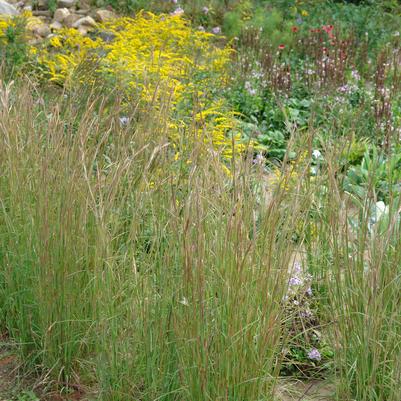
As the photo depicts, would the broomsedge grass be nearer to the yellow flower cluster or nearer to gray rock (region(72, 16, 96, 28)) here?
the yellow flower cluster

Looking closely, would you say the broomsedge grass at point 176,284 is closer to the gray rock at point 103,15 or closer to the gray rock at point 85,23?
the gray rock at point 85,23

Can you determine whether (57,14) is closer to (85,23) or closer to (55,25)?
(55,25)

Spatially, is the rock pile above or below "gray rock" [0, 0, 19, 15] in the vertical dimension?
below

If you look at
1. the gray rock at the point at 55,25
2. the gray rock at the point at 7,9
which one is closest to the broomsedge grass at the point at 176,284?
the gray rock at the point at 55,25

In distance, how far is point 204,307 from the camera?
2895 mm

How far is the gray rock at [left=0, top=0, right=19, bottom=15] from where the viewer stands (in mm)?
10492

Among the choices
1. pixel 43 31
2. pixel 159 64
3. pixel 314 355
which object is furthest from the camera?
pixel 43 31

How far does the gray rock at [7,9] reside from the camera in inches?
413

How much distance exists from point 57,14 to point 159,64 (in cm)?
571

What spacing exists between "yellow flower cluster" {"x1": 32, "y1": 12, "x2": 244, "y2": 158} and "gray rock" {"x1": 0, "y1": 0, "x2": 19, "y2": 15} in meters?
1.39

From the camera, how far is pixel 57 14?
35.8 feet

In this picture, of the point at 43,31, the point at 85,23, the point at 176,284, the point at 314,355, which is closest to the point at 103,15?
the point at 85,23

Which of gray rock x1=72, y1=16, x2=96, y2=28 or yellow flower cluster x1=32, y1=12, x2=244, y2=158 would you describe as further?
gray rock x1=72, y1=16, x2=96, y2=28

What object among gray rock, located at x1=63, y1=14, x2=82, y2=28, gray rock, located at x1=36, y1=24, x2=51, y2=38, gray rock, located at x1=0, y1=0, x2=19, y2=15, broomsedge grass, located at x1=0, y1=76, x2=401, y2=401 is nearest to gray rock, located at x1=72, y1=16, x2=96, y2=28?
gray rock, located at x1=63, y1=14, x2=82, y2=28
